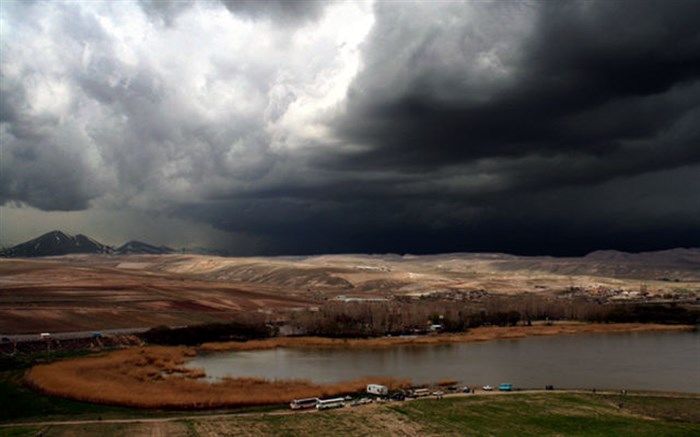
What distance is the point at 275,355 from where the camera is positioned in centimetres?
8756

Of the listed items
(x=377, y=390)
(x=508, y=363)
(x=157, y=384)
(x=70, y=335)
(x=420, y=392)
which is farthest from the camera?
(x=70, y=335)

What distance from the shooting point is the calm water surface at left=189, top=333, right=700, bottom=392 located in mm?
63906

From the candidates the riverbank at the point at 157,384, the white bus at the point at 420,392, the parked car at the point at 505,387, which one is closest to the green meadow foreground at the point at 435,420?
the white bus at the point at 420,392

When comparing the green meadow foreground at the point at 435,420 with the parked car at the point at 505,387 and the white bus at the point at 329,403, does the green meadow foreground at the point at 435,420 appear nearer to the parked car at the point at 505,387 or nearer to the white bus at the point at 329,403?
the white bus at the point at 329,403

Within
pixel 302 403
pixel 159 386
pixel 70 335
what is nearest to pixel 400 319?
pixel 70 335

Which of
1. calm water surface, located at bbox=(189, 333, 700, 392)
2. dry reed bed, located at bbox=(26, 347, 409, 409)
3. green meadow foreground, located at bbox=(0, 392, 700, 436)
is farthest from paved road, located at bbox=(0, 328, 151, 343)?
green meadow foreground, located at bbox=(0, 392, 700, 436)

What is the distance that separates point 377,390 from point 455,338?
55179mm

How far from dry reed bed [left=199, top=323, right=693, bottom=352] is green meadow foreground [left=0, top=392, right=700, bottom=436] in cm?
4850

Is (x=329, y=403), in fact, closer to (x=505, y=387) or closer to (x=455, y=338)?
(x=505, y=387)

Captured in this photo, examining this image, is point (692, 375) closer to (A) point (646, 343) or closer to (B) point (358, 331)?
(A) point (646, 343)

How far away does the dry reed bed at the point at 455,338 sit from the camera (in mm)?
98875

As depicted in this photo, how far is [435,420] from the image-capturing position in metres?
44.1

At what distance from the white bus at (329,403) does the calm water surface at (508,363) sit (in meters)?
14.1

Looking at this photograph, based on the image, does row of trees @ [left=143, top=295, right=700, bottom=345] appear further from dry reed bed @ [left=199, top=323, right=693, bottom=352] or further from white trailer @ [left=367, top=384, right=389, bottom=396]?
white trailer @ [left=367, top=384, right=389, bottom=396]
